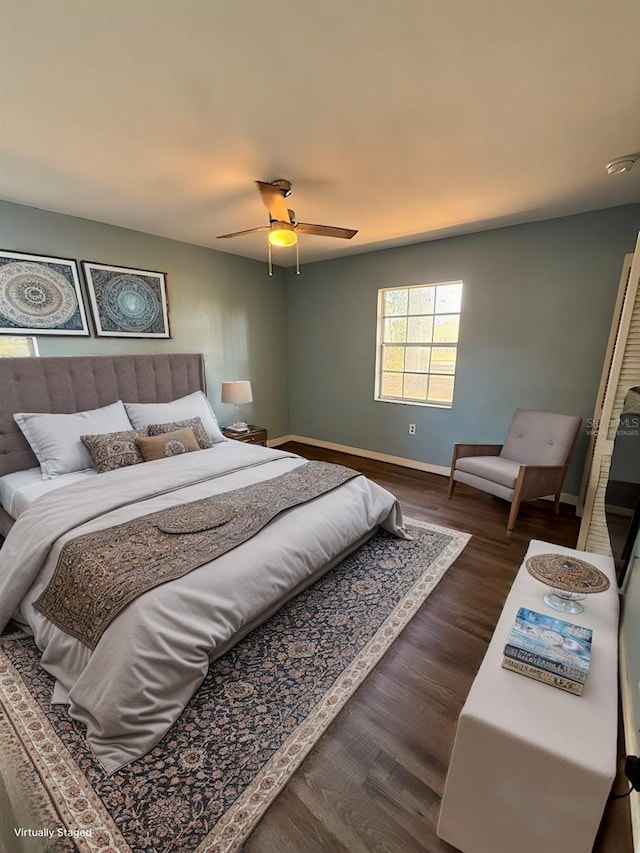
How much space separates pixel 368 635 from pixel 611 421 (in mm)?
1951

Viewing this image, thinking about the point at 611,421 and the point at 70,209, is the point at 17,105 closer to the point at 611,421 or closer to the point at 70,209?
the point at 70,209

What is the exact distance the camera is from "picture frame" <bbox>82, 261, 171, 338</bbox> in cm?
307

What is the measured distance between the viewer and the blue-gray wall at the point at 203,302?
281 cm

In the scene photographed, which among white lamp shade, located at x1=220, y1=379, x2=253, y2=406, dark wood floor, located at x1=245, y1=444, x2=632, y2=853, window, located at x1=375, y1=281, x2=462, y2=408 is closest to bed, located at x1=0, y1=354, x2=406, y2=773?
dark wood floor, located at x1=245, y1=444, x2=632, y2=853

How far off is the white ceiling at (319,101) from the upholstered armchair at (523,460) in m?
1.75

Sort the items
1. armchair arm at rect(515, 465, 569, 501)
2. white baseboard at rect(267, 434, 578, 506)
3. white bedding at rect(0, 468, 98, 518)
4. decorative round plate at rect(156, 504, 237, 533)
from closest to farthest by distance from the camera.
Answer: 1. decorative round plate at rect(156, 504, 237, 533)
2. white bedding at rect(0, 468, 98, 518)
3. armchair arm at rect(515, 465, 569, 501)
4. white baseboard at rect(267, 434, 578, 506)

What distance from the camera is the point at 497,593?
215cm

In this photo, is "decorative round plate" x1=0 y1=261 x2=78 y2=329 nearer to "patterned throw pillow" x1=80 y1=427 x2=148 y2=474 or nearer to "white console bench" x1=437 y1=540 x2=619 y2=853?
"patterned throw pillow" x1=80 y1=427 x2=148 y2=474

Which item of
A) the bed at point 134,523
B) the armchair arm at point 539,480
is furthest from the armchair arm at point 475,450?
the bed at point 134,523

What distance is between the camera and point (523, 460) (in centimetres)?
319

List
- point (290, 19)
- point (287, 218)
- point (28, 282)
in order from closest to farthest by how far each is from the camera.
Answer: point (290, 19) → point (287, 218) → point (28, 282)

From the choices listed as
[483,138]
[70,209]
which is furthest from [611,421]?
[70,209]

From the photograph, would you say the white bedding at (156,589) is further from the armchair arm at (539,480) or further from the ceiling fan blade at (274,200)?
the ceiling fan blade at (274,200)

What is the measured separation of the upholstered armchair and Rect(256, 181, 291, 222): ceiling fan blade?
8.00ft
